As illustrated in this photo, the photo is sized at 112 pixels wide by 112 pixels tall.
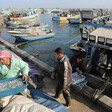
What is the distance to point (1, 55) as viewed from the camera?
2.29 metres

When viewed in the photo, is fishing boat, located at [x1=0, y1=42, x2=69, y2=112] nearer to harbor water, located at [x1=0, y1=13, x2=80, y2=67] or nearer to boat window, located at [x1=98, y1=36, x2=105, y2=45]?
boat window, located at [x1=98, y1=36, x2=105, y2=45]

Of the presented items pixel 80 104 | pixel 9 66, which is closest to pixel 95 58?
pixel 80 104

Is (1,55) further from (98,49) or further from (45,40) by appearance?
(45,40)

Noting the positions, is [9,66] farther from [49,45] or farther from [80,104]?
[49,45]

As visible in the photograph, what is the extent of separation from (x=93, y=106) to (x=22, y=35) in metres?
14.8

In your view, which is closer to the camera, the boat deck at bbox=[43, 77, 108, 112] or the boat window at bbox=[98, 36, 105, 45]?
the boat deck at bbox=[43, 77, 108, 112]

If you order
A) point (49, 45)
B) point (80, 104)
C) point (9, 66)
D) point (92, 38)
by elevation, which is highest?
point (92, 38)

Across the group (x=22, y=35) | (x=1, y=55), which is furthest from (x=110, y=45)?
(x=22, y=35)

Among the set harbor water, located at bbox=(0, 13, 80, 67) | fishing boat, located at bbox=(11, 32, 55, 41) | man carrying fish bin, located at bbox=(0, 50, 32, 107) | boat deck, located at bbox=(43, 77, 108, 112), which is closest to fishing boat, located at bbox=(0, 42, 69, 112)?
man carrying fish bin, located at bbox=(0, 50, 32, 107)

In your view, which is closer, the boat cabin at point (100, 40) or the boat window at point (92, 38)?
the boat cabin at point (100, 40)

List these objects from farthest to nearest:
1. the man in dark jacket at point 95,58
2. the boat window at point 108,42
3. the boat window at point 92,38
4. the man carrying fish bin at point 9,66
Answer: the man in dark jacket at point 95,58, the boat window at point 92,38, the boat window at point 108,42, the man carrying fish bin at point 9,66

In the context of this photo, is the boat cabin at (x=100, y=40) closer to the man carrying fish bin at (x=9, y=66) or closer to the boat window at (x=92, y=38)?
the boat window at (x=92, y=38)

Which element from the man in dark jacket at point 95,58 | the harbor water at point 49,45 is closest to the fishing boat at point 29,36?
the harbor water at point 49,45

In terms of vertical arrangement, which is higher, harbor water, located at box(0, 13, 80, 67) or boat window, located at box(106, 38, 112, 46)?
boat window, located at box(106, 38, 112, 46)
